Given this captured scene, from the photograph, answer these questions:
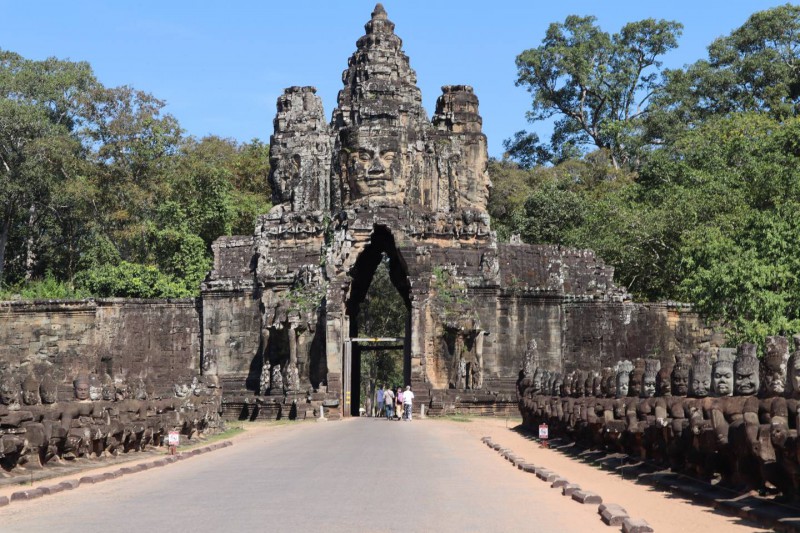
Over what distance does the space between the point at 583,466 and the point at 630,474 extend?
83.6 inches

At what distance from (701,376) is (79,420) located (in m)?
10.1

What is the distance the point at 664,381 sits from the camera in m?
18.6

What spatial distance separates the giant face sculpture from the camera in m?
42.3

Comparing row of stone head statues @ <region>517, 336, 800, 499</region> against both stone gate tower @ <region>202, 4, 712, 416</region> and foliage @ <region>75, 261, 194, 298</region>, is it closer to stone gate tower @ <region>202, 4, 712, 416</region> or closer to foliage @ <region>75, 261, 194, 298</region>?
stone gate tower @ <region>202, 4, 712, 416</region>

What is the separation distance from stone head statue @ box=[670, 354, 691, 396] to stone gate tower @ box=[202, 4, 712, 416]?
19.9m

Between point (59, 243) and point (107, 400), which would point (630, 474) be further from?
point (59, 243)

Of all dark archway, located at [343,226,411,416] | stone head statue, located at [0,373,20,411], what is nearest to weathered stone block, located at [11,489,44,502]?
stone head statue, located at [0,373,20,411]

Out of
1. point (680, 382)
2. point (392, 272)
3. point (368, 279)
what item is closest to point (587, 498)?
point (680, 382)

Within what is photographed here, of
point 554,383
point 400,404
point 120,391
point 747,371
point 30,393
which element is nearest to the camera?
point 747,371

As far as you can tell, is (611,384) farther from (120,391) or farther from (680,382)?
(120,391)

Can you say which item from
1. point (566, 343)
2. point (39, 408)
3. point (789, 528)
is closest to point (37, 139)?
point (566, 343)

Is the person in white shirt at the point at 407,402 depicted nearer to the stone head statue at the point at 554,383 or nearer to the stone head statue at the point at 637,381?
the stone head statue at the point at 554,383

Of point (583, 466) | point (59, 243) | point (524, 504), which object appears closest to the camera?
point (524, 504)

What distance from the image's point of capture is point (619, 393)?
22359 mm
